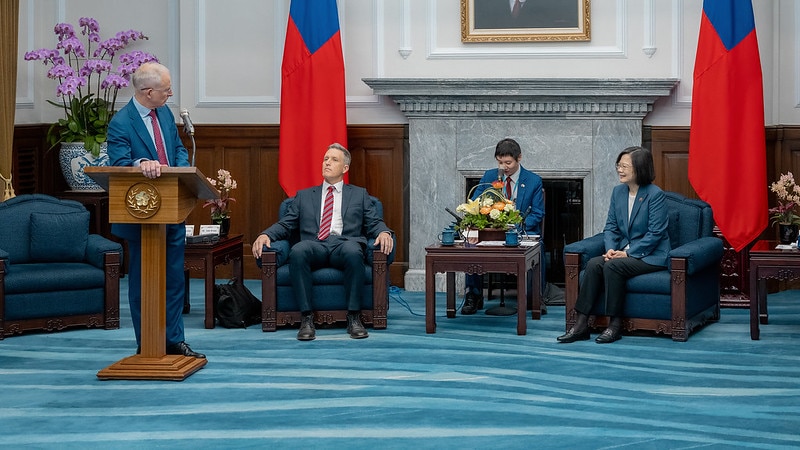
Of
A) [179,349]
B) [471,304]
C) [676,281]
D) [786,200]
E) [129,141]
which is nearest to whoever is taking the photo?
[129,141]

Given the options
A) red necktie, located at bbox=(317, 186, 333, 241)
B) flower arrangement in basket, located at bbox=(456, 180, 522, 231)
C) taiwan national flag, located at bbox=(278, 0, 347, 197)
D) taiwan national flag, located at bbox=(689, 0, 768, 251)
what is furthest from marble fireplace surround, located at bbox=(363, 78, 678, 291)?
red necktie, located at bbox=(317, 186, 333, 241)

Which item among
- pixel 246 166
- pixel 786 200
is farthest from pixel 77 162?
pixel 786 200

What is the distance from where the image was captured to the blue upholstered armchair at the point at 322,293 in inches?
289

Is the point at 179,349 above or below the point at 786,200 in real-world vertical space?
below

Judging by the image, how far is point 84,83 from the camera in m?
10.0

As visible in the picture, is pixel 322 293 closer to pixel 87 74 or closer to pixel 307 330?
pixel 307 330

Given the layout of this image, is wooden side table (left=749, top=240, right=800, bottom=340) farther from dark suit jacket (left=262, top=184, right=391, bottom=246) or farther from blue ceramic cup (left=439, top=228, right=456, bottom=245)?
dark suit jacket (left=262, top=184, right=391, bottom=246)

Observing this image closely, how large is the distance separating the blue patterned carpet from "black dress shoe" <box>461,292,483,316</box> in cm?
58

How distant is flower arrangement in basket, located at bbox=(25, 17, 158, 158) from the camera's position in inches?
368

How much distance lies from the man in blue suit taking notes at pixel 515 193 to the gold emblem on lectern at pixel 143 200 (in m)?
3.11

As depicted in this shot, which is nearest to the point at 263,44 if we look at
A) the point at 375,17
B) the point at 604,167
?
the point at 375,17

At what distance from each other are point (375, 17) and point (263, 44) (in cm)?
100

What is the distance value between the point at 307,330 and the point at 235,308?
0.67 metres

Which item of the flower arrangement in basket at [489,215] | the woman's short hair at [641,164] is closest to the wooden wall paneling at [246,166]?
the flower arrangement in basket at [489,215]
